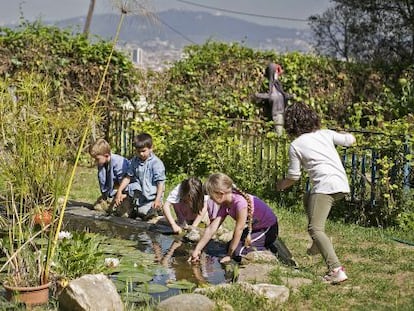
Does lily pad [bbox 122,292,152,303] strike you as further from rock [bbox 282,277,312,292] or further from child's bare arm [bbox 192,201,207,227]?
child's bare arm [bbox 192,201,207,227]

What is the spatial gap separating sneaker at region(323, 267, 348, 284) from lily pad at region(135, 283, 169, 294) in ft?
4.27

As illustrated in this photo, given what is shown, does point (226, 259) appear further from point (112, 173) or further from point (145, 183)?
point (112, 173)

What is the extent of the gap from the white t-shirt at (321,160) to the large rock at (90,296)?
1.94 meters

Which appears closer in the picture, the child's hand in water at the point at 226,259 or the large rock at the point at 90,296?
the large rock at the point at 90,296

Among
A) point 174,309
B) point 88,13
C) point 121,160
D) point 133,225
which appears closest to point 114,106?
point 121,160

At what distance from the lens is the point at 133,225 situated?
293 inches

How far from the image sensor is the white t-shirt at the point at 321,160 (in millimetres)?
5328

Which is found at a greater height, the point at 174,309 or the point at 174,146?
the point at 174,146

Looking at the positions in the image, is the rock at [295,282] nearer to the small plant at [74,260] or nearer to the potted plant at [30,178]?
the small plant at [74,260]

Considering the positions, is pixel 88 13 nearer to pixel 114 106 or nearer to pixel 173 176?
pixel 114 106

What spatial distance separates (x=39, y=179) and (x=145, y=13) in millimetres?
1518

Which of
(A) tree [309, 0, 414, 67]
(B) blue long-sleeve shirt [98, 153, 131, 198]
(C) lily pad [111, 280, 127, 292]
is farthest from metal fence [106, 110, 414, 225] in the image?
(A) tree [309, 0, 414, 67]

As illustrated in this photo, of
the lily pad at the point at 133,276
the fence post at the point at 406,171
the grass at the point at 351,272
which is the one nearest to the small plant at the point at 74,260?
the lily pad at the point at 133,276

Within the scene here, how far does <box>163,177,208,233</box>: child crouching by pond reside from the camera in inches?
266
